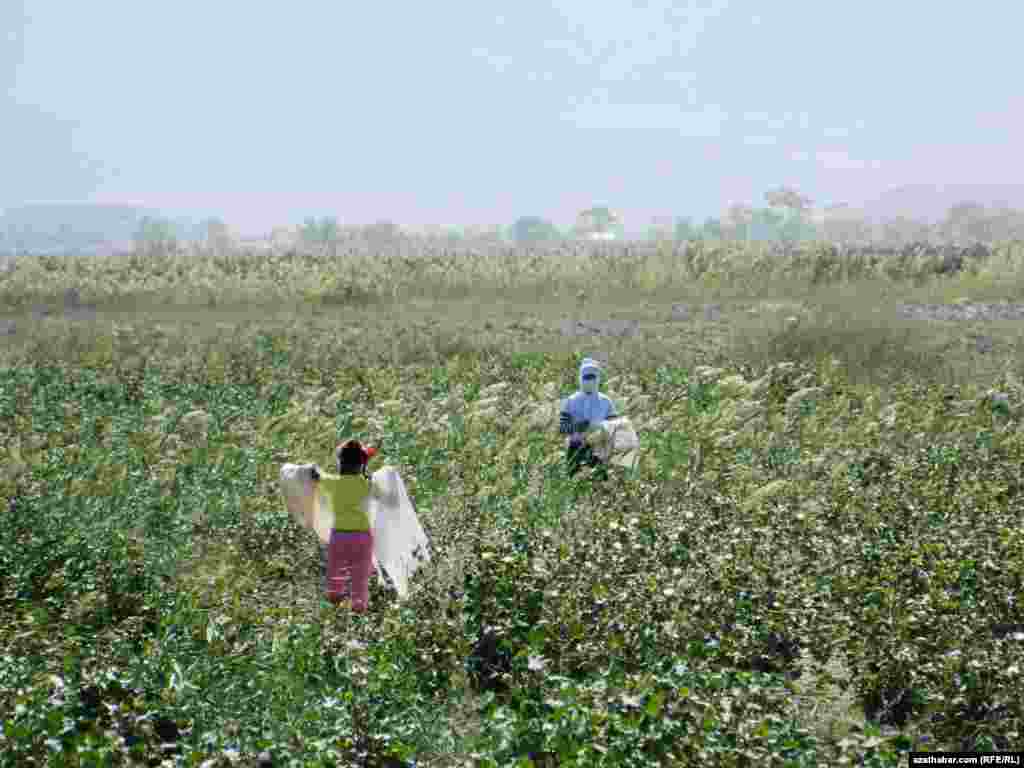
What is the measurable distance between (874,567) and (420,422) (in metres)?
6.06

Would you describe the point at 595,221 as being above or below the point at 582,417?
above

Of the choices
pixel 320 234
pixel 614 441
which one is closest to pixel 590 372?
pixel 614 441

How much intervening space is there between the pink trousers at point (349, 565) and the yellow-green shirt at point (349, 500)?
0.20 ft

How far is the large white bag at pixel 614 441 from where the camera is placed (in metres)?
9.98

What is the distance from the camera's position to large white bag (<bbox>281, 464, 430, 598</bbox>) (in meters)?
8.16

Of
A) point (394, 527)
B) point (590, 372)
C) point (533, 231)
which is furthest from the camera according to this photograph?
point (533, 231)

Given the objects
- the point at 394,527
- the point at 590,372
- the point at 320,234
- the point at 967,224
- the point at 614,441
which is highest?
the point at 967,224

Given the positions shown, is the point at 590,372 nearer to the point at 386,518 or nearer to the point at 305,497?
the point at 386,518

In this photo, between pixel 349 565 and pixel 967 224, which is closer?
pixel 349 565

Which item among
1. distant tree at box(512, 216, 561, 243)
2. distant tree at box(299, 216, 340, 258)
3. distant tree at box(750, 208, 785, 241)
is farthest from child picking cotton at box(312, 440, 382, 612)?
distant tree at box(750, 208, 785, 241)

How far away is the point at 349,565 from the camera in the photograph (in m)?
8.05

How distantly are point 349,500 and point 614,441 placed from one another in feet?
8.93

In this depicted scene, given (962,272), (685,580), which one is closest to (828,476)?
(685,580)

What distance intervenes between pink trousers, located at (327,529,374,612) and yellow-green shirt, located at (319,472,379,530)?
0.20 feet
